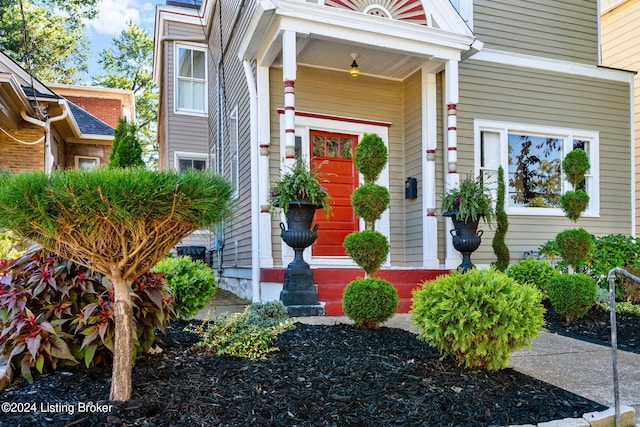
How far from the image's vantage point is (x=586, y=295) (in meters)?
4.68

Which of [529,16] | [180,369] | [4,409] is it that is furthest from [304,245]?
[529,16]

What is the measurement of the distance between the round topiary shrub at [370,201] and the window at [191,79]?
848cm

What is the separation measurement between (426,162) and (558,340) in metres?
3.24

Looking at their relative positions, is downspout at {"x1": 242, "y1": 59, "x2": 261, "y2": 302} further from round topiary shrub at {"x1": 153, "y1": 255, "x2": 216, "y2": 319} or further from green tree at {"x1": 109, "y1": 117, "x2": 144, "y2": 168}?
green tree at {"x1": 109, "y1": 117, "x2": 144, "y2": 168}

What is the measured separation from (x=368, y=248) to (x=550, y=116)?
5213mm

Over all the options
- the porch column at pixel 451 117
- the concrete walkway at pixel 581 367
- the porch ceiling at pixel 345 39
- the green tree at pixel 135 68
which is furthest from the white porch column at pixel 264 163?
the green tree at pixel 135 68

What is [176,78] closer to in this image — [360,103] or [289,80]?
[360,103]

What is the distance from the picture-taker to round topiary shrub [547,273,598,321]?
4664 millimetres

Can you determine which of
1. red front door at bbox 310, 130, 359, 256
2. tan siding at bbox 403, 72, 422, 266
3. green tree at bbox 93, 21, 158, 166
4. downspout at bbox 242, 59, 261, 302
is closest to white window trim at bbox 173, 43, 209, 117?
downspout at bbox 242, 59, 261, 302

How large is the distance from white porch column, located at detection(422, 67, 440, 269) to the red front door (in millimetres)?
1046

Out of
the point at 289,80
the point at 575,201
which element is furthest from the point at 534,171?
the point at 289,80

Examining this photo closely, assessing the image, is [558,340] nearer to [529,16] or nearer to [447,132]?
[447,132]

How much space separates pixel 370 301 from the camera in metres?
3.80

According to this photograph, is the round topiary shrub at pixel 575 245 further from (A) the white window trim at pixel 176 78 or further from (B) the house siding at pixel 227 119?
(A) the white window trim at pixel 176 78
